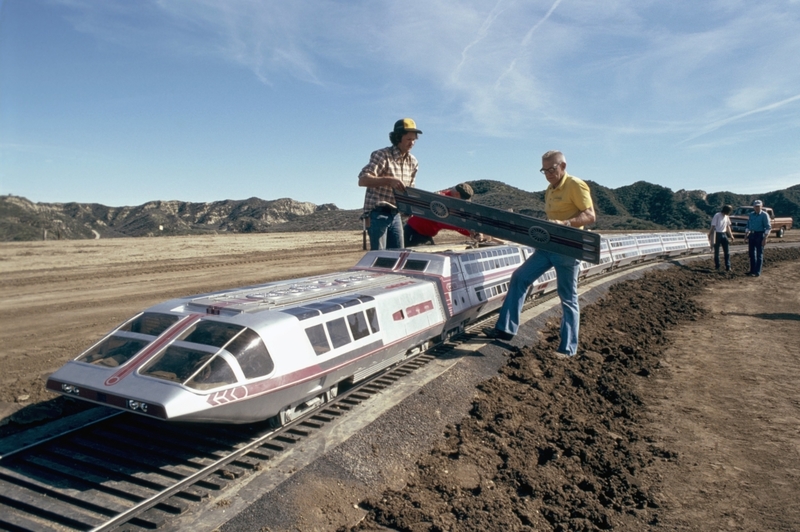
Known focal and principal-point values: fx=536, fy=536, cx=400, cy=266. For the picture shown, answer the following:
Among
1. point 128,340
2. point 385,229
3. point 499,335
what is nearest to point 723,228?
point 499,335

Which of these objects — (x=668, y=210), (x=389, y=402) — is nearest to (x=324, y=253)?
(x=389, y=402)

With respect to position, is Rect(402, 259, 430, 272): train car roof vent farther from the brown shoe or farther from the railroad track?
the railroad track

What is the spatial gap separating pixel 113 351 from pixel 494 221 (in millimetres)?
6071

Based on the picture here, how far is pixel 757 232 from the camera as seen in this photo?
18.9 m

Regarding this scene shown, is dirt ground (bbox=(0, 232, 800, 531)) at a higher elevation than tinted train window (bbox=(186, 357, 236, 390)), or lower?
lower

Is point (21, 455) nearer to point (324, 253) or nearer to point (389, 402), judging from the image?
point (389, 402)

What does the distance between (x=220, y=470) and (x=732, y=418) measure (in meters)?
6.10

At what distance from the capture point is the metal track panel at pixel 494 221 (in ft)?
26.6

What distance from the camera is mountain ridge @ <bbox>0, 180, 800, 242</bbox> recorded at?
5247 centimetres

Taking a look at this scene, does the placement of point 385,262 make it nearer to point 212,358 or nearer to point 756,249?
point 212,358

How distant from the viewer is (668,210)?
202 feet

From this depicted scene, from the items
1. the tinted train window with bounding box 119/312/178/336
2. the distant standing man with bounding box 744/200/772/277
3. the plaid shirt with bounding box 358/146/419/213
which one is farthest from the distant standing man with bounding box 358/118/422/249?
the distant standing man with bounding box 744/200/772/277

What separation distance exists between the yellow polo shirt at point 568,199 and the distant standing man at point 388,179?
7.90ft

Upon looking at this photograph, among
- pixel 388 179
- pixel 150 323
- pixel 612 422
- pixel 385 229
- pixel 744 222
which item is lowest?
pixel 612 422
